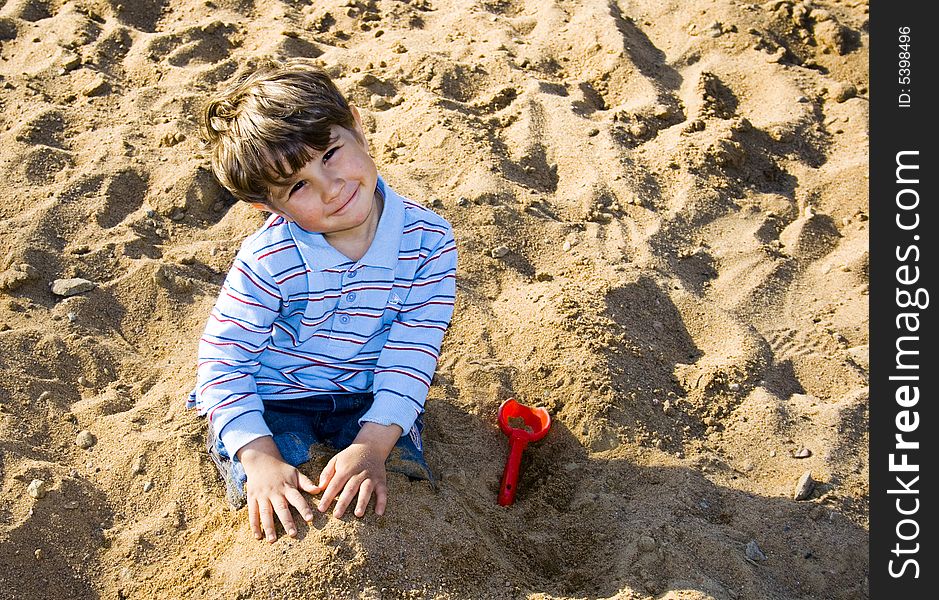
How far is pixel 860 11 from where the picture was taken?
4.75 metres

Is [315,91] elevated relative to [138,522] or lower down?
elevated

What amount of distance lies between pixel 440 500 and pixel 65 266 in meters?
1.57

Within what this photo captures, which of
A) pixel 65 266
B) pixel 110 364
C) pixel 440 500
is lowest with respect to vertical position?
pixel 440 500

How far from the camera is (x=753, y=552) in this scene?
2.38m

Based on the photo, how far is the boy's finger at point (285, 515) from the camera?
216cm

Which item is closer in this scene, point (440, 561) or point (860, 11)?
point (440, 561)

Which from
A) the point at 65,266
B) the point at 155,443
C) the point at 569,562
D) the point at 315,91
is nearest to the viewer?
the point at 315,91

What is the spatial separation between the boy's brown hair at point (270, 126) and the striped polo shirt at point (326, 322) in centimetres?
18

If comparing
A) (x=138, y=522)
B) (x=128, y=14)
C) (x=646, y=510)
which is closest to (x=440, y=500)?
(x=646, y=510)

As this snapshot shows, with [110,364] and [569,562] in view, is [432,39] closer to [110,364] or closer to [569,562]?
[110,364]

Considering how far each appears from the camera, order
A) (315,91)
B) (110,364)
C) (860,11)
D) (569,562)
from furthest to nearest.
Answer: (860,11)
(110,364)
(569,562)
(315,91)

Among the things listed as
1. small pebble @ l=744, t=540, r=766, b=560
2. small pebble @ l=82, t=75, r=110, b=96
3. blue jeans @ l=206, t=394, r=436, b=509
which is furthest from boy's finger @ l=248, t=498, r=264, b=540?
small pebble @ l=82, t=75, r=110, b=96

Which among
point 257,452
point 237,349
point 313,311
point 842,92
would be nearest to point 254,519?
point 257,452

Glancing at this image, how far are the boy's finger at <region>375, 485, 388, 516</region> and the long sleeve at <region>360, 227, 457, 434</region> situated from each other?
18 centimetres
